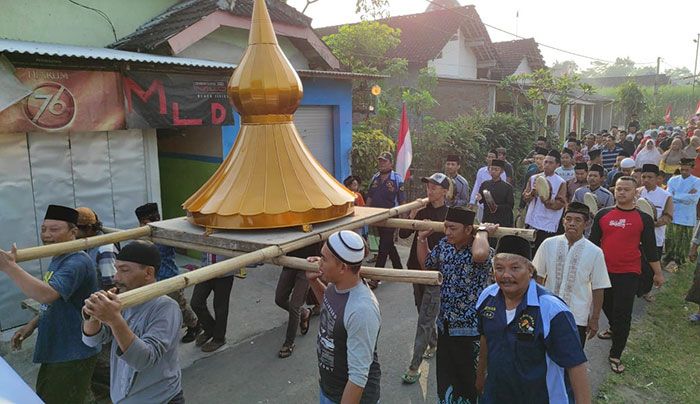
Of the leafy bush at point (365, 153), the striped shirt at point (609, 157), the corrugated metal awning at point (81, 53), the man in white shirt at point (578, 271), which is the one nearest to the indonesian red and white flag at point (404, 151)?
the leafy bush at point (365, 153)

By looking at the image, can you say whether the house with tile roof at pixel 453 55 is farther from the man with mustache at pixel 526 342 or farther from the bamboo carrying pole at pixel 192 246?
the bamboo carrying pole at pixel 192 246

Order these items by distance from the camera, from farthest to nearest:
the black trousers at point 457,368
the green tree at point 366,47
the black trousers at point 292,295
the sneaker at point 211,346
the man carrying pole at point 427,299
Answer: the green tree at point 366,47, the sneaker at point 211,346, the black trousers at point 292,295, the man carrying pole at point 427,299, the black trousers at point 457,368

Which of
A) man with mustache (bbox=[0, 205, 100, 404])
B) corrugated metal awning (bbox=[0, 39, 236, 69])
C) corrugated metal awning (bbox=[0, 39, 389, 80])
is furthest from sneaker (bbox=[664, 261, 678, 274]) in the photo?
man with mustache (bbox=[0, 205, 100, 404])

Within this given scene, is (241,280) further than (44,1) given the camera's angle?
Yes

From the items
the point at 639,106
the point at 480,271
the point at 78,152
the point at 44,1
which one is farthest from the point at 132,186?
the point at 639,106

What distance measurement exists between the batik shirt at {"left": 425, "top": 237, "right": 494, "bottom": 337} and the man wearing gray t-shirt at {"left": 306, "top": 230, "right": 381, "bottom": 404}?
1017 mm

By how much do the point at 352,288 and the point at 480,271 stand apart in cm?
142

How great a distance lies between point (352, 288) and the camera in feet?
9.02

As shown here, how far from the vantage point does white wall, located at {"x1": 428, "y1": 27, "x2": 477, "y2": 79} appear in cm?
2083

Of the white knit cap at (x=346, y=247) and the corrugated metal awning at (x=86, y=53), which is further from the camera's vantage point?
the corrugated metal awning at (x=86, y=53)

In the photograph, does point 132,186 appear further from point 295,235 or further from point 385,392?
point 295,235

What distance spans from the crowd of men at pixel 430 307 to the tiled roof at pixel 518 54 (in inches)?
762

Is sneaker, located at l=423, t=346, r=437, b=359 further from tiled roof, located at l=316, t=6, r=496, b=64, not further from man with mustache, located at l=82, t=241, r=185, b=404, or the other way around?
tiled roof, located at l=316, t=6, r=496, b=64

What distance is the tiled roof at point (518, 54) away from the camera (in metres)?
24.5
